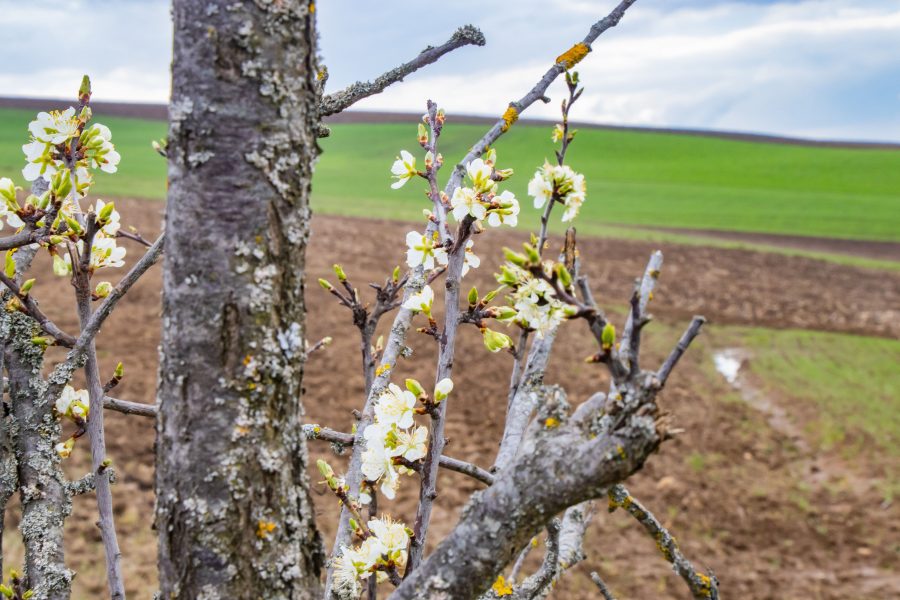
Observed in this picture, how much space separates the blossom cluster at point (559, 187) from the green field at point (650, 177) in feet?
61.8

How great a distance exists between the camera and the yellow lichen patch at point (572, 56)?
1588 mm

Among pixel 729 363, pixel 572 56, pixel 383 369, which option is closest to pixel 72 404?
pixel 383 369

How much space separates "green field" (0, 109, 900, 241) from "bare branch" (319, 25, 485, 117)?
61.6ft

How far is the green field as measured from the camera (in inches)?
939

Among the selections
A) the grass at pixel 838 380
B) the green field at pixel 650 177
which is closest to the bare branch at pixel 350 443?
the grass at pixel 838 380

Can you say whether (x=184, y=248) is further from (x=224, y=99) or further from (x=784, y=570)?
(x=784, y=570)

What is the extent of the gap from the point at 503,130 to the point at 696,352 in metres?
9.07

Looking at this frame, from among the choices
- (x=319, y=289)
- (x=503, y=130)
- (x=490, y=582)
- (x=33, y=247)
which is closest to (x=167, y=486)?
(x=490, y=582)

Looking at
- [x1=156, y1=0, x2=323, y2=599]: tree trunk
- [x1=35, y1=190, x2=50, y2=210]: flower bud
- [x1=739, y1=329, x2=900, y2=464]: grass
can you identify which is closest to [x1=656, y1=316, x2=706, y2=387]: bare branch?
[x1=156, y1=0, x2=323, y2=599]: tree trunk

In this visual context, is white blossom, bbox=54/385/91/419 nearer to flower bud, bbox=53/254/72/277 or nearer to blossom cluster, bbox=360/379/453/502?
flower bud, bbox=53/254/72/277

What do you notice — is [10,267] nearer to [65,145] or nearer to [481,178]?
[65,145]

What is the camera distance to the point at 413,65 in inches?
63.6

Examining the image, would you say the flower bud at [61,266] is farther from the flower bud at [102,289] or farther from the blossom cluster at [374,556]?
the blossom cluster at [374,556]

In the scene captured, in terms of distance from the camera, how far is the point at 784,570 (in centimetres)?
520
